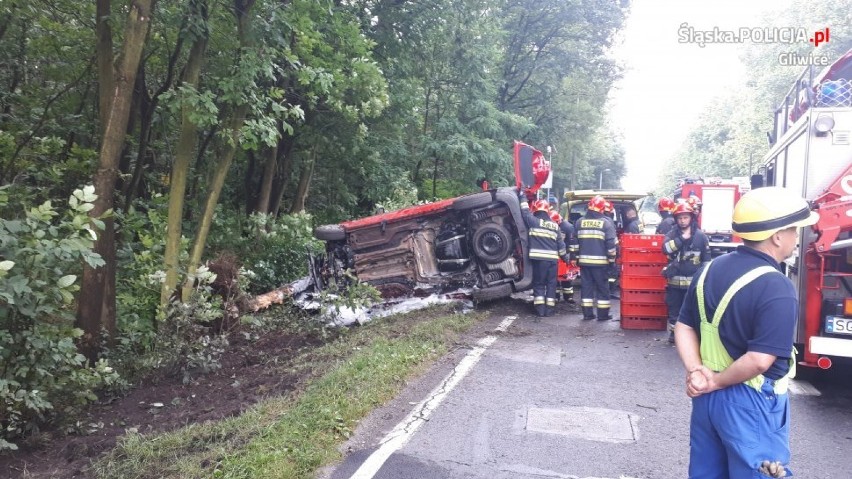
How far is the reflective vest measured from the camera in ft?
8.45

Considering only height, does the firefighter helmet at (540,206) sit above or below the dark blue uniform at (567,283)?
above

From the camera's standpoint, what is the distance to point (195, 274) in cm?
690

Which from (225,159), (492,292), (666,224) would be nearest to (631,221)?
(666,224)

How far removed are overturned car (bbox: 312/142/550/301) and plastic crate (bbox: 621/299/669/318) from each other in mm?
1441

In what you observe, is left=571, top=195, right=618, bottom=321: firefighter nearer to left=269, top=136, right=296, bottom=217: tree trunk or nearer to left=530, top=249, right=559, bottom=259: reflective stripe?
left=530, top=249, right=559, bottom=259: reflective stripe

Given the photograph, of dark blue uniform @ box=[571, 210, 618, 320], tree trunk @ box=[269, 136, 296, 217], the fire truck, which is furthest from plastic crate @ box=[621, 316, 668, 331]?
tree trunk @ box=[269, 136, 296, 217]

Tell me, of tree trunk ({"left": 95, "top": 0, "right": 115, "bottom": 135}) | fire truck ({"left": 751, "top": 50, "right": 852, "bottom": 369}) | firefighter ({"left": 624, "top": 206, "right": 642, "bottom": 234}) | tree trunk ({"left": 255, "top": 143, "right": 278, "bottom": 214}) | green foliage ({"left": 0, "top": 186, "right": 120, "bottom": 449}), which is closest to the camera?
green foliage ({"left": 0, "top": 186, "right": 120, "bottom": 449})

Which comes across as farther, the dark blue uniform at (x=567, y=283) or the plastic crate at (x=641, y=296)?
the dark blue uniform at (x=567, y=283)

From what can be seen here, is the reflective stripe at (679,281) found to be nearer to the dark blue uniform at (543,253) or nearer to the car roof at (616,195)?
the dark blue uniform at (543,253)

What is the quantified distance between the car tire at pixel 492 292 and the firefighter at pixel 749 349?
6.40 metres

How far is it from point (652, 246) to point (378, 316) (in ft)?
12.9

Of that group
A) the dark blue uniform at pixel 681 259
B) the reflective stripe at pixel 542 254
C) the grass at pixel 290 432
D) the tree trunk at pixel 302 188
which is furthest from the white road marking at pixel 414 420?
the tree trunk at pixel 302 188

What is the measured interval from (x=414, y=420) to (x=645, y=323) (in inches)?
193

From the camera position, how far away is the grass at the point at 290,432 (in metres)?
3.81
